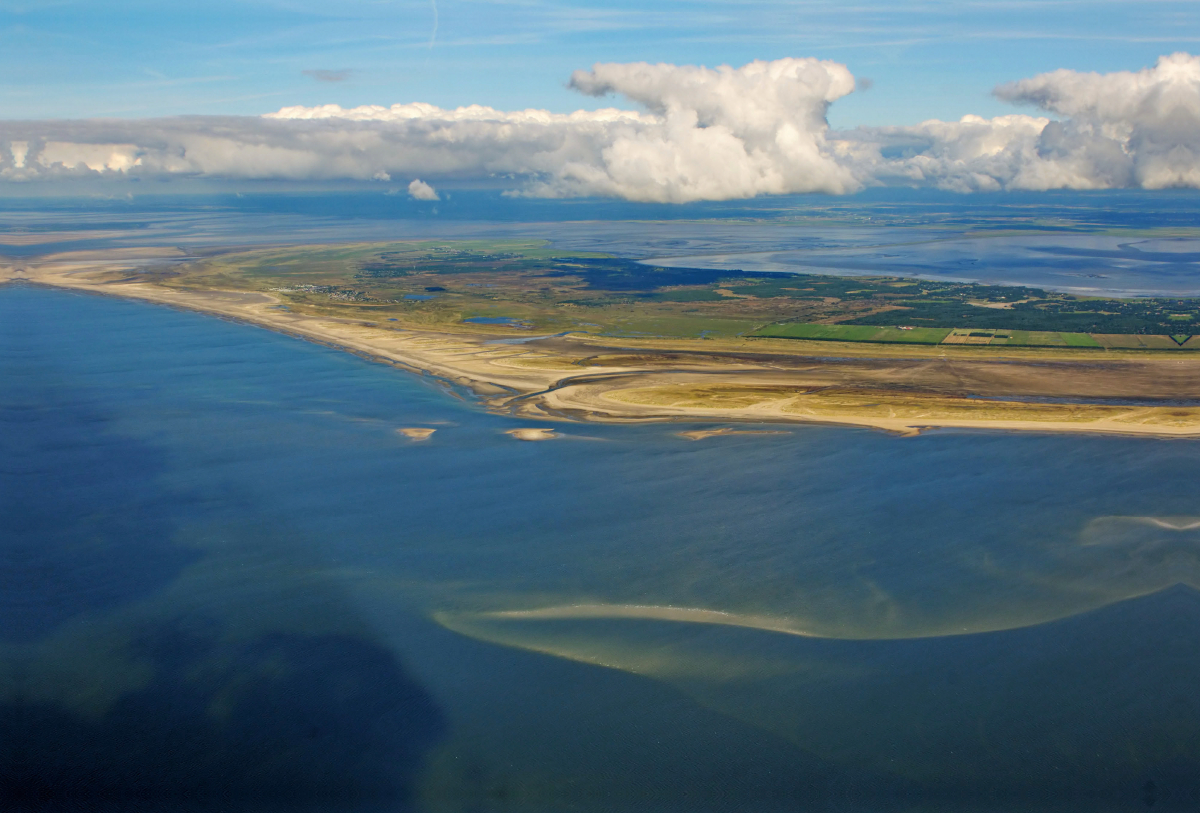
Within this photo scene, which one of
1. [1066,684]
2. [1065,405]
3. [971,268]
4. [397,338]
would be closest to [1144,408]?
[1065,405]

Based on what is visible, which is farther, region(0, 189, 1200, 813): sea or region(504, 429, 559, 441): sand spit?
region(504, 429, 559, 441): sand spit

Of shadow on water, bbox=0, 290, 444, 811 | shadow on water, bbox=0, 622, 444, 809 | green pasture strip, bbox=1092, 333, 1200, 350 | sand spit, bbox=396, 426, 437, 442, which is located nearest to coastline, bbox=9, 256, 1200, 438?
green pasture strip, bbox=1092, 333, 1200, 350

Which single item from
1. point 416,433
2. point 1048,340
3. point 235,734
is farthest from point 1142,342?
point 235,734

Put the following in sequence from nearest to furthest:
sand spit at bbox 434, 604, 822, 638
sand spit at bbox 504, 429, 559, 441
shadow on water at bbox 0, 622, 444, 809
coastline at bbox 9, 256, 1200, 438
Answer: shadow on water at bbox 0, 622, 444, 809 < sand spit at bbox 434, 604, 822, 638 < sand spit at bbox 504, 429, 559, 441 < coastline at bbox 9, 256, 1200, 438

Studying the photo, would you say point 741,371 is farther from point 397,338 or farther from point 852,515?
point 397,338

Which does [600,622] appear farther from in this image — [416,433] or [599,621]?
[416,433]

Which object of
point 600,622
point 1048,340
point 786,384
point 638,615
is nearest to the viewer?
point 600,622

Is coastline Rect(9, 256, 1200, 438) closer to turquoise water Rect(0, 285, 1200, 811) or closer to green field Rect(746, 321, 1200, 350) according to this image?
turquoise water Rect(0, 285, 1200, 811)
